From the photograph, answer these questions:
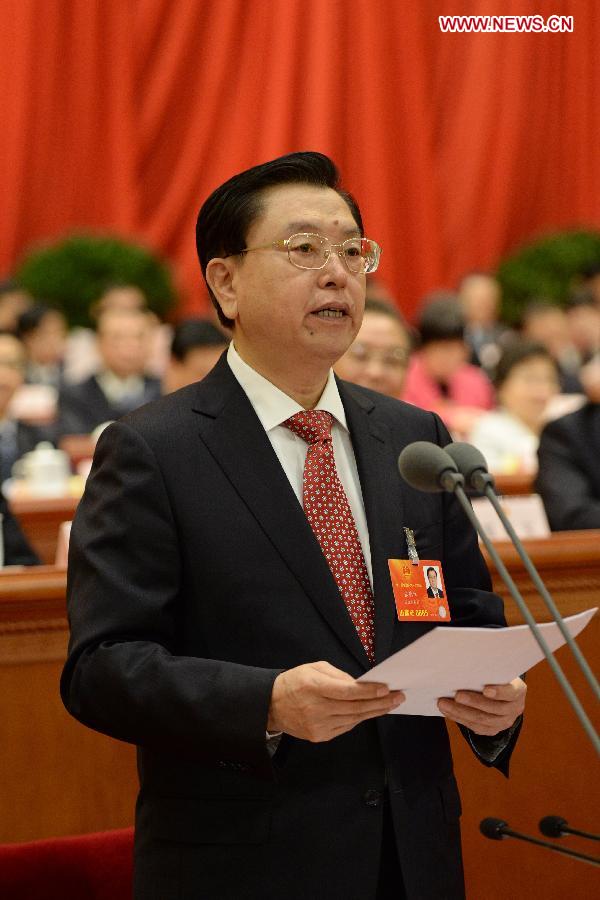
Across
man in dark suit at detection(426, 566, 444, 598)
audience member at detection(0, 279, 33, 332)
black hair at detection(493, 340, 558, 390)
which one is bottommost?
man in dark suit at detection(426, 566, 444, 598)

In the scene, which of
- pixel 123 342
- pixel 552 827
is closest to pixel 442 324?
pixel 123 342

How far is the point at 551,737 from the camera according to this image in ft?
7.38

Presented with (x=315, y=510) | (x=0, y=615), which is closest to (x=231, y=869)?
(x=315, y=510)

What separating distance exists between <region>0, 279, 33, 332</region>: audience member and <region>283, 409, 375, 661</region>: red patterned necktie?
513 centimetres

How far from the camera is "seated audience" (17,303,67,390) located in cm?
653

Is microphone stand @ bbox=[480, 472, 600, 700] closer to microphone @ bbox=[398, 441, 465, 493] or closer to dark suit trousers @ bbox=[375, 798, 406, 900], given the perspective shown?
microphone @ bbox=[398, 441, 465, 493]

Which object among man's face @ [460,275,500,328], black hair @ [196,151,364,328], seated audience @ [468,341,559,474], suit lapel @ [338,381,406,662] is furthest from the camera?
man's face @ [460,275,500,328]

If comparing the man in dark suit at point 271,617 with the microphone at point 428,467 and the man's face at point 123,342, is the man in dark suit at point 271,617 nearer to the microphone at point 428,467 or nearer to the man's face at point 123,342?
the microphone at point 428,467

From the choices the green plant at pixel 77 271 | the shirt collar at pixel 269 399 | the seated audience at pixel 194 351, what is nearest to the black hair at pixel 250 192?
the shirt collar at pixel 269 399

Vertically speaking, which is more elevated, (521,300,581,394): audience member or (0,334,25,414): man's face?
(521,300,581,394): audience member

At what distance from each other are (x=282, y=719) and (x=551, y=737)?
108 centimetres

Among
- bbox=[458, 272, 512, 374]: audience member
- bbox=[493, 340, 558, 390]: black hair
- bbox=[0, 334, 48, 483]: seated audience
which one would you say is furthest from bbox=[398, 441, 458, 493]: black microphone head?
bbox=[458, 272, 512, 374]: audience member

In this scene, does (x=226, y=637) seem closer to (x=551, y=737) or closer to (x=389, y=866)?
(x=389, y=866)

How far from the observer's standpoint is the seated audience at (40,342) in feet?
21.4
